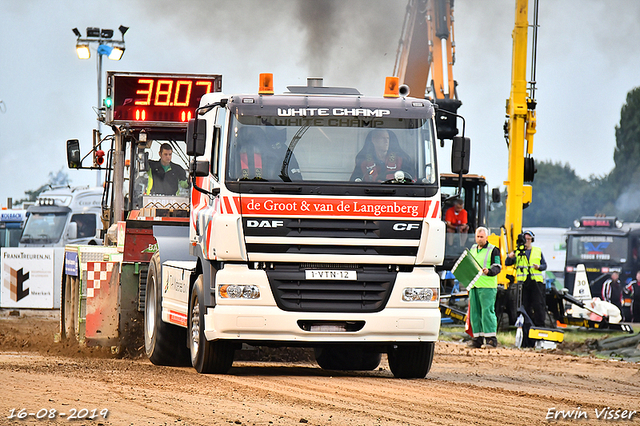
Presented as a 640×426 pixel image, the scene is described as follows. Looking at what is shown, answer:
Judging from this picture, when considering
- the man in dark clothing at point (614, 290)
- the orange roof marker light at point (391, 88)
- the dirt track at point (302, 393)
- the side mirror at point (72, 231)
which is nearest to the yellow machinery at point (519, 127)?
the dirt track at point (302, 393)

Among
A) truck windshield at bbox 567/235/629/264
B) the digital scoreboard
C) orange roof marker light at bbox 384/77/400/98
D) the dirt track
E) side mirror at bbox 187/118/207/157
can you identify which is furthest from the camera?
truck windshield at bbox 567/235/629/264

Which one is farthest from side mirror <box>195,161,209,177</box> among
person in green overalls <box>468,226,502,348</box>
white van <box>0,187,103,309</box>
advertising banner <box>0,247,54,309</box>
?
advertising banner <box>0,247,54,309</box>

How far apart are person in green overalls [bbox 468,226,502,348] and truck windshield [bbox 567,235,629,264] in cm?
1644

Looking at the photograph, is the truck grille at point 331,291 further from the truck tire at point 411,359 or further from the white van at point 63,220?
the white van at point 63,220

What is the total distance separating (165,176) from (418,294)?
520cm

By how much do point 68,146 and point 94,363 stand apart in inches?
174

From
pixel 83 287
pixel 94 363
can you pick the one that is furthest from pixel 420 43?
pixel 94 363

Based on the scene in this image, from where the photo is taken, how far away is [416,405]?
27.8ft

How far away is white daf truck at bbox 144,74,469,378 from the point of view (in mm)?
9672

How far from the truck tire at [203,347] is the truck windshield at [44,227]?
20.0 m

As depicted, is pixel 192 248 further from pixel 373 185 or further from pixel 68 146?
pixel 68 146

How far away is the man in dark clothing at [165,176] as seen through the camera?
13.8 meters

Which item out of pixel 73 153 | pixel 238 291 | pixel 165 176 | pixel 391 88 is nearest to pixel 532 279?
pixel 165 176

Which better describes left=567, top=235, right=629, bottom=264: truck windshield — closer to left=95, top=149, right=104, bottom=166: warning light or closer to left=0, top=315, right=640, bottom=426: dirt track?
left=0, top=315, right=640, bottom=426: dirt track
